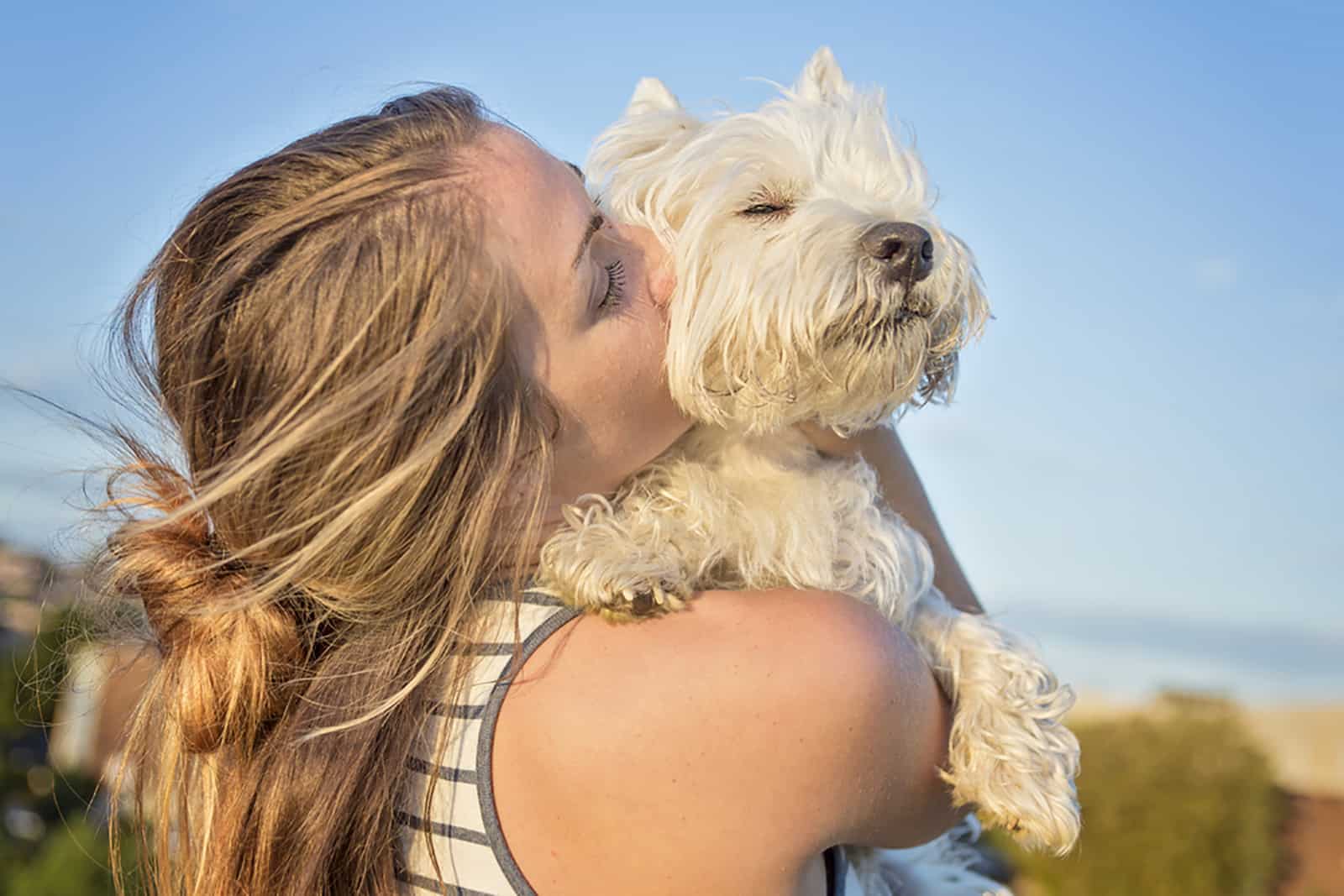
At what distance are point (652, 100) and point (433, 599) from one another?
1.61 meters

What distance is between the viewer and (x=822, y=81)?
3426 millimetres

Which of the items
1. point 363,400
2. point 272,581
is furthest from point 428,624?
point 363,400

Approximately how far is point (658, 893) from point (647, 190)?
1751 millimetres

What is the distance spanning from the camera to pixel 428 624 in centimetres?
258

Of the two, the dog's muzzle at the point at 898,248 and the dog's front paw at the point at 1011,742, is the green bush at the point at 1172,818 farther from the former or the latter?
the dog's muzzle at the point at 898,248

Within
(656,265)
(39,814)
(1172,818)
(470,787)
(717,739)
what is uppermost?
(656,265)

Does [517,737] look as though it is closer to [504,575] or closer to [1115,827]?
[504,575]

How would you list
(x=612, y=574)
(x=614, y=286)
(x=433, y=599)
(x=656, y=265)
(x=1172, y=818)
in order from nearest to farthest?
1. (x=612, y=574)
2. (x=433, y=599)
3. (x=614, y=286)
4. (x=656, y=265)
5. (x=1172, y=818)

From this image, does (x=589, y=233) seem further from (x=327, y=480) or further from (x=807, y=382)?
(x=327, y=480)

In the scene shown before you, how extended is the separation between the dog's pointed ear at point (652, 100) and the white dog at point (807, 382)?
0.10 metres

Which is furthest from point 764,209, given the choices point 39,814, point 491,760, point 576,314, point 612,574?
point 39,814

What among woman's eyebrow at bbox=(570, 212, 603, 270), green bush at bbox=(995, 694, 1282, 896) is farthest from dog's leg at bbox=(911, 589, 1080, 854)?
green bush at bbox=(995, 694, 1282, 896)

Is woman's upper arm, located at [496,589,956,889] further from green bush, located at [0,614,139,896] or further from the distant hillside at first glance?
the distant hillside

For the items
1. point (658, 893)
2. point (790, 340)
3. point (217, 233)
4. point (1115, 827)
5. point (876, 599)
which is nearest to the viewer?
point (658, 893)
